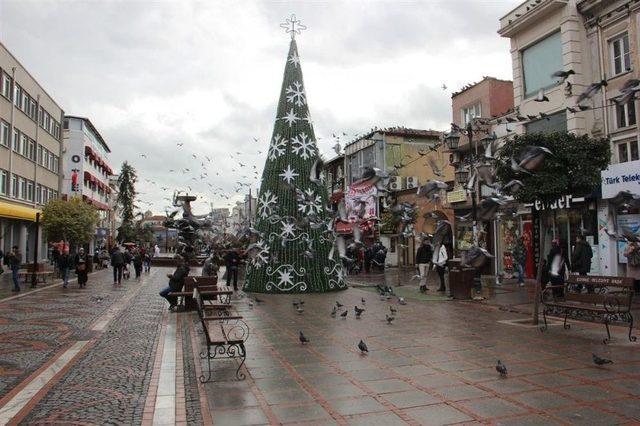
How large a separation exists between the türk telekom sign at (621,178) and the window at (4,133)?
3179 centimetres

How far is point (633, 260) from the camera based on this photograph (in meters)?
14.7

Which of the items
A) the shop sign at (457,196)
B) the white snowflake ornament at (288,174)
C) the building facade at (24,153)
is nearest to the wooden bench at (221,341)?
the white snowflake ornament at (288,174)

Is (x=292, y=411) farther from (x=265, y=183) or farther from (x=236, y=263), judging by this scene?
(x=236, y=263)

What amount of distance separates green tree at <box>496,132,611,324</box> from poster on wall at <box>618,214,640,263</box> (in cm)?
174

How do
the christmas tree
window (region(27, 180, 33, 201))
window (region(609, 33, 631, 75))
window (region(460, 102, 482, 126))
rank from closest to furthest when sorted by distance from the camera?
the christmas tree, window (region(609, 33, 631, 75)), window (region(460, 102, 482, 126)), window (region(27, 180, 33, 201))

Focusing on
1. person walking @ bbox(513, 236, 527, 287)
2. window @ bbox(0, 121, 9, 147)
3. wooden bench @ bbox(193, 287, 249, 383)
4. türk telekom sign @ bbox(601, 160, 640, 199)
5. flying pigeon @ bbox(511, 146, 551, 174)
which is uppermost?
window @ bbox(0, 121, 9, 147)

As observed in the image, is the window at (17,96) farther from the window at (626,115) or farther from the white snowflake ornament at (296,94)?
the window at (626,115)

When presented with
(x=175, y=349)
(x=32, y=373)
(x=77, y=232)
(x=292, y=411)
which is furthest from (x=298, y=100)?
(x=77, y=232)

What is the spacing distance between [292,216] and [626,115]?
11.3m

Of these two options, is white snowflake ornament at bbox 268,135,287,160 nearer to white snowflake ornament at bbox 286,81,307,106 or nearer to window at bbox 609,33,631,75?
white snowflake ornament at bbox 286,81,307,106

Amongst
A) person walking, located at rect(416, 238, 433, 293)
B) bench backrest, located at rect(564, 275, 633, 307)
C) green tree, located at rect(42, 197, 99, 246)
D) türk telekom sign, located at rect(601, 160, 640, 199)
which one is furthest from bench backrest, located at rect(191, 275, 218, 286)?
green tree, located at rect(42, 197, 99, 246)

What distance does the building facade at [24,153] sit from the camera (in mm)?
31203

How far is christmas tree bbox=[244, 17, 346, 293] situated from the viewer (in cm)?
1586

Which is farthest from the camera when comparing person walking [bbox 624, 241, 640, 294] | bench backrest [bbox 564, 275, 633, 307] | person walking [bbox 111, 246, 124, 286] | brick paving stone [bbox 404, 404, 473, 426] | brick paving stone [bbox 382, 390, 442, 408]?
person walking [bbox 111, 246, 124, 286]
